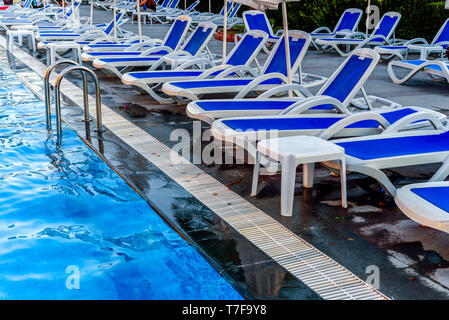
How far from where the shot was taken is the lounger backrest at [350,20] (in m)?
14.1

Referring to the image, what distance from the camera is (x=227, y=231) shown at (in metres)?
3.86

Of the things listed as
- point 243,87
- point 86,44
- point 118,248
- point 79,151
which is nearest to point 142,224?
point 118,248

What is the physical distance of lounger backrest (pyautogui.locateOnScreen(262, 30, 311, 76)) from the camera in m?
7.37

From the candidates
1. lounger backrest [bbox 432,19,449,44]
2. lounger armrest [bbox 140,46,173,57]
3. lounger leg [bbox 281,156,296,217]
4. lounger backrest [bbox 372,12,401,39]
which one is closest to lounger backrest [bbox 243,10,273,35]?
lounger backrest [bbox 372,12,401,39]

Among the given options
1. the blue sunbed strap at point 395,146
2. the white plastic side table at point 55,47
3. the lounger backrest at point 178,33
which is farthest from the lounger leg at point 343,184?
the white plastic side table at point 55,47

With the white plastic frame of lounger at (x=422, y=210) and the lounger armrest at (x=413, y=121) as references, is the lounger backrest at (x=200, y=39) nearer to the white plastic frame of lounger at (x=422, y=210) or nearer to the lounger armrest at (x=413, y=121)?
the lounger armrest at (x=413, y=121)

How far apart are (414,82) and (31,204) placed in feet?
24.3

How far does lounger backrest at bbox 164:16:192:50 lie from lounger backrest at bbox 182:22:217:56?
1.21ft

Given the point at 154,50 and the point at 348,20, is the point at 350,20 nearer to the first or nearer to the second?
the point at 348,20

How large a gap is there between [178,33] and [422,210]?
8.02 m

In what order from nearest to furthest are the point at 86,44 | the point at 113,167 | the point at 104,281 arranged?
the point at 104,281 < the point at 113,167 < the point at 86,44

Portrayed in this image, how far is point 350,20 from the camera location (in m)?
14.3

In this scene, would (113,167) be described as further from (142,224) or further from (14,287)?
(14,287)

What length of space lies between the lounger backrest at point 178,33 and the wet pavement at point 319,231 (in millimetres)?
4627
